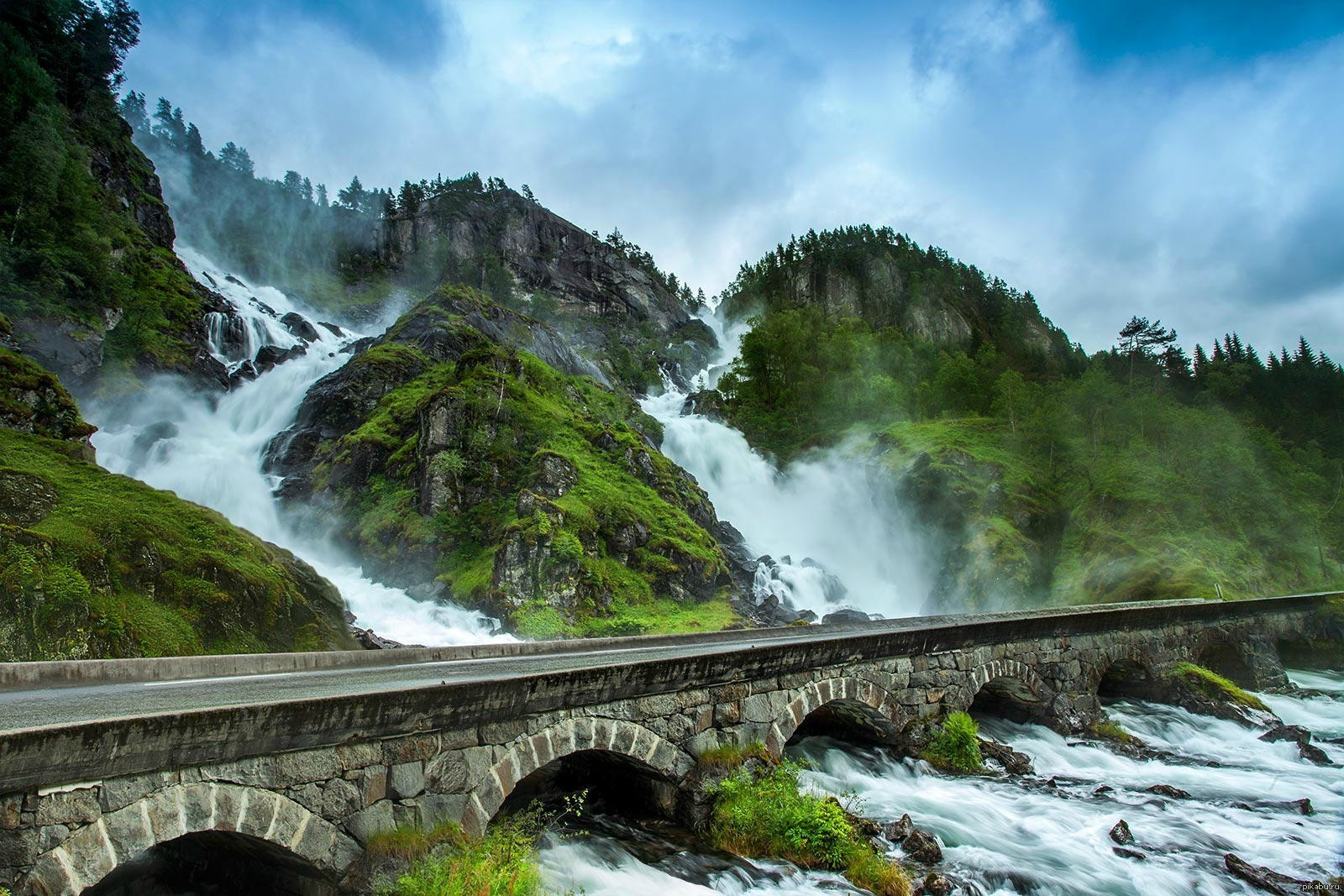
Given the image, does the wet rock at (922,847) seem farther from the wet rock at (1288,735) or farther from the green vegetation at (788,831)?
the wet rock at (1288,735)

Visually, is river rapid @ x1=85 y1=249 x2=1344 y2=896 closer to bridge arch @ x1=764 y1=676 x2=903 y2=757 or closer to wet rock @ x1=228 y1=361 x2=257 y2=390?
bridge arch @ x1=764 y1=676 x2=903 y2=757

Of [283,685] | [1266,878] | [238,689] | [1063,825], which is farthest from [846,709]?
[238,689]

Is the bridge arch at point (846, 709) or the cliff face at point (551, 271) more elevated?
the cliff face at point (551, 271)

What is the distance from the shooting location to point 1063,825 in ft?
35.9

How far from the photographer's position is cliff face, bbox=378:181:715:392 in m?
85.9

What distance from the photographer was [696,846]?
903cm

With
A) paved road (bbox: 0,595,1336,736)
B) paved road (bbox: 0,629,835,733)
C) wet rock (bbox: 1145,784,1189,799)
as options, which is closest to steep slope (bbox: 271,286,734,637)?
paved road (bbox: 0,595,1336,736)

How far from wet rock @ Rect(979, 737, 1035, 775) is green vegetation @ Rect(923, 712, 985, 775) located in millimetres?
351

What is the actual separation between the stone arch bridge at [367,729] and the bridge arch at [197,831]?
1cm

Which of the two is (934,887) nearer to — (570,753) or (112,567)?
(570,753)

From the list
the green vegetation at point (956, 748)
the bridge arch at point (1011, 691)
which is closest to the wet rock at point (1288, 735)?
the bridge arch at point (1011, 691)

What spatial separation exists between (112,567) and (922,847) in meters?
15.5

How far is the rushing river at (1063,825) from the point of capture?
8547 mm

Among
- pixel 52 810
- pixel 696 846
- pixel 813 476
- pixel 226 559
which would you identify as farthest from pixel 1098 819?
pixel 813 476
